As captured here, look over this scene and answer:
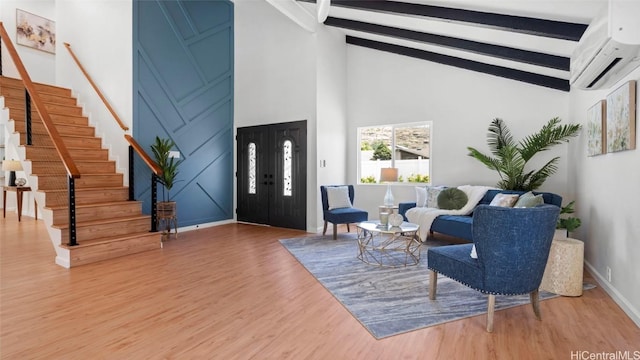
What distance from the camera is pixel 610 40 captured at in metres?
2.12

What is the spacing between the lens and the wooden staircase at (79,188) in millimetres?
4238

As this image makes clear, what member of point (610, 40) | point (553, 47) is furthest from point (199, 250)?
point (553, 47)

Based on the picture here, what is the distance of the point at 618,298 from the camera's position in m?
2.92

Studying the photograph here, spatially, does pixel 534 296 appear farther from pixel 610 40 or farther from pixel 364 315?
pixel 610 40

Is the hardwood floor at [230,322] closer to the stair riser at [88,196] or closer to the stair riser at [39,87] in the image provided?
the stair riser at [88,196]

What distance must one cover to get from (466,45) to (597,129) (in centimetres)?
204

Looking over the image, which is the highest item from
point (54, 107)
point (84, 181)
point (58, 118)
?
point (54, 107)

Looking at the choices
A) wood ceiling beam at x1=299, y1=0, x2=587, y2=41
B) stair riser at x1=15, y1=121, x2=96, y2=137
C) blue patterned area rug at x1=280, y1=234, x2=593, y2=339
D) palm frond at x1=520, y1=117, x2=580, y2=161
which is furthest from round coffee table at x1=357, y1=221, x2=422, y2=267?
stair riser at x1=15, y1=121, x2=96, y2=137

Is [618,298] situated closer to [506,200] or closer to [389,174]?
[506,200]

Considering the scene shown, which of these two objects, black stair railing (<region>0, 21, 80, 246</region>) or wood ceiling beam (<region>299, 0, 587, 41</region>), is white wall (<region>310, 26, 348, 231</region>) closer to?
wood ceiling beam (<region>299, 0, 587, 41</region>)

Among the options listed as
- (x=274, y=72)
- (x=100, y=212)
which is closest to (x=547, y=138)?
(x=274, y=72)

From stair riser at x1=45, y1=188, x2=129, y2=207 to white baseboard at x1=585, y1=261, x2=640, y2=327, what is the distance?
6.26 meters

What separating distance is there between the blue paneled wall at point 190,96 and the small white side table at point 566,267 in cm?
595

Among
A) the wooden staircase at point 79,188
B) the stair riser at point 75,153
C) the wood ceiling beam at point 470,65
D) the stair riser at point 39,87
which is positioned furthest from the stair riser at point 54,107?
the wood ceiling beam at point 470,65
